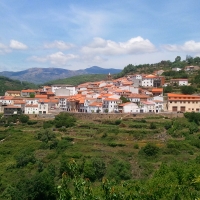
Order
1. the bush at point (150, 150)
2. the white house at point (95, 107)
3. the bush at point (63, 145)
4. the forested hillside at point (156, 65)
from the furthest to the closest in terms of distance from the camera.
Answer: the forested hillside at point (156, 65) < the white house at point (95, 107) < the bush at point (63, 145) < the bush at point (150, 150)

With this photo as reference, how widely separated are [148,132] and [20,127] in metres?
15.8

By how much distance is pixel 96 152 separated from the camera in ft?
88.5

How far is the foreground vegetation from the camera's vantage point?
19.7m

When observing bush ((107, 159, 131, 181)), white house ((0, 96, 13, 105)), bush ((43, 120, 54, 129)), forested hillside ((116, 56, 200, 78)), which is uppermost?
forested hillside ((116, 56, 200, 78))

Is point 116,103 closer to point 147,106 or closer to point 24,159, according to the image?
point 147,106

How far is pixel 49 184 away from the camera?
65.2ft

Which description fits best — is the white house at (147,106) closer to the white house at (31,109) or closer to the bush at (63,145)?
the bush at (63,145)

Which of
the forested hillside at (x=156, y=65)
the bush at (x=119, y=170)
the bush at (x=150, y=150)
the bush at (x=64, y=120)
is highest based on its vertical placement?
the forested hillside at (x=156, y=65)

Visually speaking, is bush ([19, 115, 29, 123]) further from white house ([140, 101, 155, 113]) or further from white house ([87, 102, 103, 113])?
white house ([140, 101, 155, 113])

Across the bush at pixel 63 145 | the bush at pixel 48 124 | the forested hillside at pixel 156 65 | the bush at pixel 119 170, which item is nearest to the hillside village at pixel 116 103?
the bush at pixel 48 124

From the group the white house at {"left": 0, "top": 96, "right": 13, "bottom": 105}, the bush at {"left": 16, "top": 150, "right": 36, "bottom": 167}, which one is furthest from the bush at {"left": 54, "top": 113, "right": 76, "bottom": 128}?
the white house at {"left": 0, "top": 96, "right": 13, "bottom": 105}

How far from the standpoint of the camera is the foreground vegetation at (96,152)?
776 inches

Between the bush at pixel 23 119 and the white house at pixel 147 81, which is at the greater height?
the white house at pixel 147 81

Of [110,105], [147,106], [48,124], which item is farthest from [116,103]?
[48,124]
